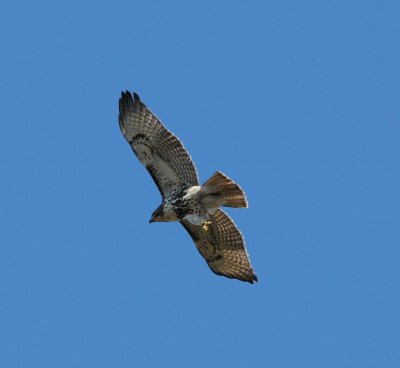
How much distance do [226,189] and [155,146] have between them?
1309mm

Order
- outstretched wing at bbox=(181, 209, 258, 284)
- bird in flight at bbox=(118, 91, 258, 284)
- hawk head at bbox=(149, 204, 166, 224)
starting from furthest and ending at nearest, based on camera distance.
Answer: outstretched wing at bbox=(181, 209, 258, 284), hawk head at bbox=(149, 204, 166, 224), bird in flight at bbox=(118, 91, 258, 284)

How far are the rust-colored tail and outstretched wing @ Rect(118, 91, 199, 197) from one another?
57cm

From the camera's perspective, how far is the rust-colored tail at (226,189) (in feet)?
49.7

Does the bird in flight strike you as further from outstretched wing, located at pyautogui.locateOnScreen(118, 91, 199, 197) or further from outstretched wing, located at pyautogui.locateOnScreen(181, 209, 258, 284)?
outstretched wing, located at pyautogui.locateOnScreen(181, 209, 258, 284)

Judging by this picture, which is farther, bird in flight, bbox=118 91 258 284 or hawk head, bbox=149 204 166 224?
hawk head, bbox=149 204 166 224

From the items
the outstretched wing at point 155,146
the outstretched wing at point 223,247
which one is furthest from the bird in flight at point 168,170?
the outstretched wing at point 223,247

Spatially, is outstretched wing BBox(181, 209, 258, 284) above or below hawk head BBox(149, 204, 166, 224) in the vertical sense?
above

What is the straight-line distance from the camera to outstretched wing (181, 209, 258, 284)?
16.6 metres

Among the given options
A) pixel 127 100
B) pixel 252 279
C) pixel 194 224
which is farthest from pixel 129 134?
pixel 252 279

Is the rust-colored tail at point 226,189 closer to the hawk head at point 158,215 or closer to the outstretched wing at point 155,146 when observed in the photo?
the outstretched wing at point 155,146

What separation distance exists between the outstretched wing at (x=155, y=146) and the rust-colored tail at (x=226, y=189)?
57 centimetres

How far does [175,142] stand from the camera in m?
15.8

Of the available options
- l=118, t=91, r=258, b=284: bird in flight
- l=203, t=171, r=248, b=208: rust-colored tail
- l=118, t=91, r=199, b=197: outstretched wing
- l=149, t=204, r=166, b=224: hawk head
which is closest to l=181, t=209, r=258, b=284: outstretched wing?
l=118, t=91, r=258, b=284: bird in flight

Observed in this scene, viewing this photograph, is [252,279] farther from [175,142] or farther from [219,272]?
[175,142]
